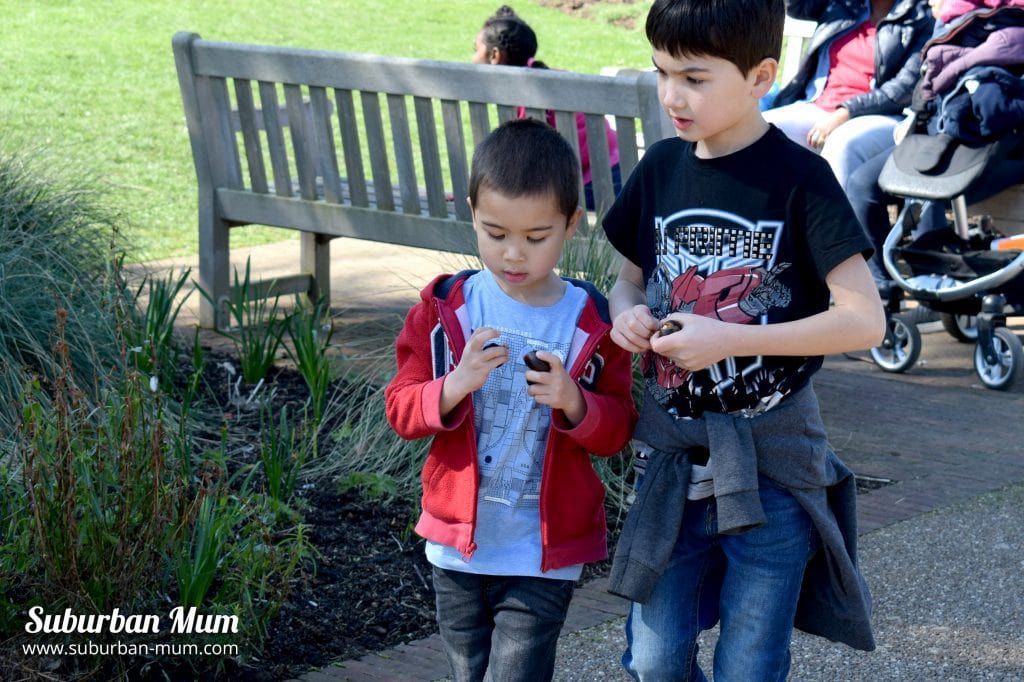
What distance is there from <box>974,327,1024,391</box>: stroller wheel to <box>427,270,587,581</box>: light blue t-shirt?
3.91 meters

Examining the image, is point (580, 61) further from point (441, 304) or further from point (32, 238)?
point (441, 304)

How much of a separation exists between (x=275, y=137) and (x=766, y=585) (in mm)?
4418

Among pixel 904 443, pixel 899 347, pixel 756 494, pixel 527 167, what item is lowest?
pixel 899 347

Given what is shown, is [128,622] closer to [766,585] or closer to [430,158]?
[766,585]

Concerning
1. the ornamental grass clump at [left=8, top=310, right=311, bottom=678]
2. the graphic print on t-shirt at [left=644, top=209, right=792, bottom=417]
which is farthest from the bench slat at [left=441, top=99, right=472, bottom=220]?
the graphic print on t-shirt at [left=644, top=209, right=792, bottom=417]

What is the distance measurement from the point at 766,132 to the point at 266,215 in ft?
14.2

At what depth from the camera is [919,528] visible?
4.45 meters

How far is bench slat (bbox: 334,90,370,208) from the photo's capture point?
6.08 m

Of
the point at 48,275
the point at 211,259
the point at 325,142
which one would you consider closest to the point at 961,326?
the point at 325,142

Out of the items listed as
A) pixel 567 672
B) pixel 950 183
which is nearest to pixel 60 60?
pixel 950 183

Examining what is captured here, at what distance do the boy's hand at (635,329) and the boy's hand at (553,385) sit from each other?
0.38 feet

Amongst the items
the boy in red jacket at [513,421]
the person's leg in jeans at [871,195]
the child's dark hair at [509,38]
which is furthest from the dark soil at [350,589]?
the child's dark hair at [509,38]

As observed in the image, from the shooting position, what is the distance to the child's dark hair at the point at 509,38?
8117 millimetres

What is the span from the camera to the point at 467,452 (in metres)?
2.61
